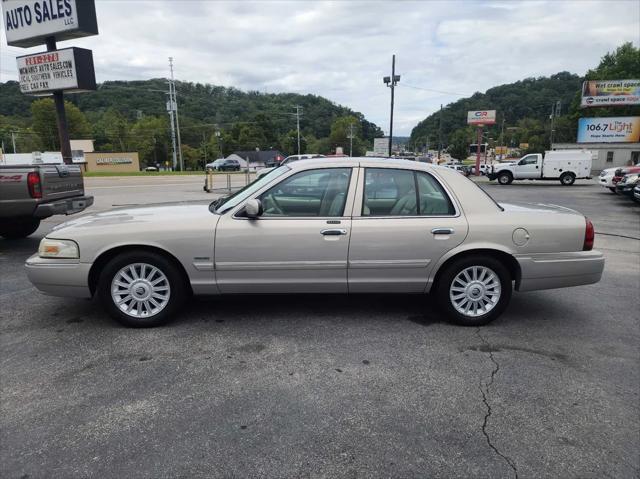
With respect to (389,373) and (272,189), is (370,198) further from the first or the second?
(389,373)

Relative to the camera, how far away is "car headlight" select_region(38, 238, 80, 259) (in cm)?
375

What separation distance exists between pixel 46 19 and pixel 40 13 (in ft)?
0.82

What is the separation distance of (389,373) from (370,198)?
5.10ft

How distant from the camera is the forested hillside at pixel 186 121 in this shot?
3332 inches

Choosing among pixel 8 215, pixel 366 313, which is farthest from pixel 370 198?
pixel 8 215

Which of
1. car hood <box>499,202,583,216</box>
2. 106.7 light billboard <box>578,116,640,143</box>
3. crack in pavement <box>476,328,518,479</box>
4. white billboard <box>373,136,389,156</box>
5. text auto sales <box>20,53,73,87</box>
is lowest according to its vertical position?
crack in pavement <box>476,328,518,479</box>

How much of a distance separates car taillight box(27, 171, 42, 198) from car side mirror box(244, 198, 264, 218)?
14.7 feet

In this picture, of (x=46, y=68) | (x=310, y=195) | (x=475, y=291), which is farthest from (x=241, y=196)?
(x=46, y=68)

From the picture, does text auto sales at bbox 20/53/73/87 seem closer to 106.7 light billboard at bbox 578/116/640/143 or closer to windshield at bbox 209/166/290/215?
windshield at bbox 209/166/290/215

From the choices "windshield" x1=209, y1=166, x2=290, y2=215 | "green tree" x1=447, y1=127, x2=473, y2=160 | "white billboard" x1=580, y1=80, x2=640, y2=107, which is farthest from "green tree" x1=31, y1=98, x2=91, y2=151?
"windshield" x1=209, y1=166, x2=290, y2=215

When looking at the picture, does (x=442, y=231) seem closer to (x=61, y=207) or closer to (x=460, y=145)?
(x=61, y=207)

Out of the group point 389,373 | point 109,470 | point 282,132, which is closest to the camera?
point 109,470

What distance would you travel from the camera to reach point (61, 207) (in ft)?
22.1

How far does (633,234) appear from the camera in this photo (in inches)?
372
